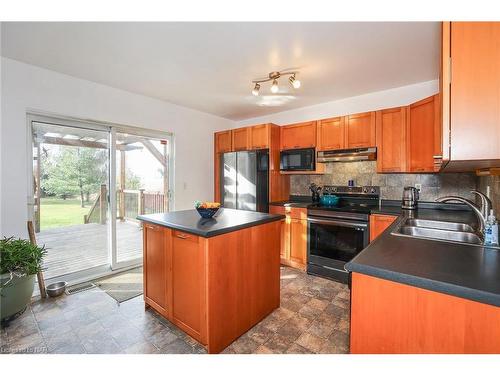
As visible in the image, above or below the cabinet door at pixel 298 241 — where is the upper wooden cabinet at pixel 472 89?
above

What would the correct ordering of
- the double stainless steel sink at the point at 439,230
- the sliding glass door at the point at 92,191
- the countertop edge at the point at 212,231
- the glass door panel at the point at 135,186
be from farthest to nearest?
the glass door panel at the point at 135,186
the sliding glass door at the point at 92,191
the double stainless steel sink at the point at 439,230
the countertop edge at the point at 212,231

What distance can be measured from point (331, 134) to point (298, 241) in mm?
1617

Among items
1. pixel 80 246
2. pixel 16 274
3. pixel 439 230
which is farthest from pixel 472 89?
pixel 80 246

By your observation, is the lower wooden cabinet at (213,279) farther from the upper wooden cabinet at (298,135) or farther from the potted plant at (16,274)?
the upper wooden cabinet at (298,135)

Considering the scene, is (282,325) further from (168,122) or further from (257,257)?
(168,122)

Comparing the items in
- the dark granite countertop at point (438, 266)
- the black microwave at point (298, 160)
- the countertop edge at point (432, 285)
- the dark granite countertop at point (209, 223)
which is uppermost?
the black microwave at point (298, 160)

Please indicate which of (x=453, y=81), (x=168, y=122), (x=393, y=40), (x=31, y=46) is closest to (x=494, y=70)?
(x=453, y=81)

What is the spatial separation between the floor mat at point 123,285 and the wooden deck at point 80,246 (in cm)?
27

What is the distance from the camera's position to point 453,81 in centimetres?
88

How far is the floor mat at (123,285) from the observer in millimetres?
2525

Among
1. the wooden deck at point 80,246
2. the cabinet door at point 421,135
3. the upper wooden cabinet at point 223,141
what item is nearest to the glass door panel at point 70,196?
the wooden deck at point 80,246

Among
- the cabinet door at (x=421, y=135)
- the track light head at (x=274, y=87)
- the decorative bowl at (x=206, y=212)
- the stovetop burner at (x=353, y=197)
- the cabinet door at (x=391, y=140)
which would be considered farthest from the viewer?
the stovetop burner at (x=353, y=197)

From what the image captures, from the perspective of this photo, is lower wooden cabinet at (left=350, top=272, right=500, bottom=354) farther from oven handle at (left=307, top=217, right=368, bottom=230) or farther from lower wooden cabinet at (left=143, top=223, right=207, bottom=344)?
oven handle at (left=307, top=217, right=368, bottom=230)

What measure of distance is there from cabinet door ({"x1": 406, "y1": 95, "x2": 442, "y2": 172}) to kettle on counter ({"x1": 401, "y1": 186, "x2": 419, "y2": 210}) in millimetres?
278
